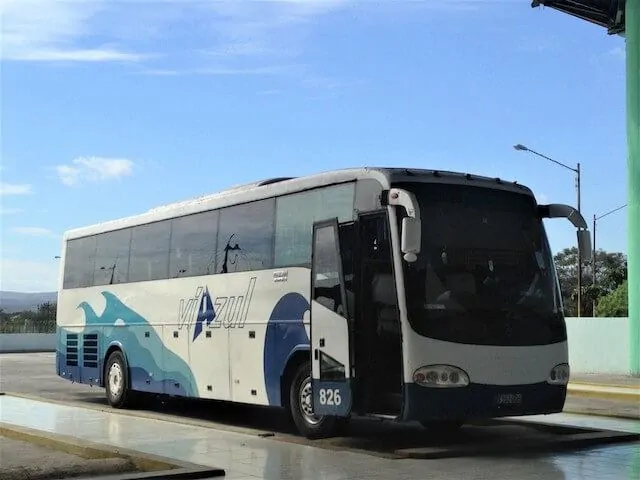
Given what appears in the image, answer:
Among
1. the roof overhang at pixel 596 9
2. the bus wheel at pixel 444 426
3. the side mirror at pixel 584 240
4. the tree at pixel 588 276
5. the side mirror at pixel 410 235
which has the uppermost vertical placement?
the roof overhang at pixel 596 9

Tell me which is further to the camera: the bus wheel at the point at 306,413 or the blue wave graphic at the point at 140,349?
the blue wave graphic at the point at 140,349

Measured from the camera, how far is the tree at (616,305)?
38531 millimetres

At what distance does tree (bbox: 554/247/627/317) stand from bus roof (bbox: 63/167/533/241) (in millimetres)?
40390

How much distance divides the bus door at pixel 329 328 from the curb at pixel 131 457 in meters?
2.20

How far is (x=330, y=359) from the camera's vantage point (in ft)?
38.3

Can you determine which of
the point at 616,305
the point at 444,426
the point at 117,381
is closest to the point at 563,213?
the point at 444,426

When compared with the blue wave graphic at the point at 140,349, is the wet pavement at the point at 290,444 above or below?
below

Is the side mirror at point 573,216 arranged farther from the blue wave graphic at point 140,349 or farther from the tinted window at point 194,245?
the blue wave graphic at point 140,349

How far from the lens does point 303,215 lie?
512 inches

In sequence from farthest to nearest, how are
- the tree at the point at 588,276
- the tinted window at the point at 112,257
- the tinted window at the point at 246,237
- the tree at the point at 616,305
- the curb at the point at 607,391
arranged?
1. the tree at the point at 588,276
2. the tree at the point at 616,305
3. the curb at the point at 607,391
4. the tinted window at the point at 112,257
5. the tinted window at the point at 246,237

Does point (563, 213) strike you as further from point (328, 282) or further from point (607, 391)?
point (607, 391)

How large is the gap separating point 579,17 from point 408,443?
2013cm

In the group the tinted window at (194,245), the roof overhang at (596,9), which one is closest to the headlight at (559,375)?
the tinted window at (194,245)

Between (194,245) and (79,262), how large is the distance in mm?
5012
